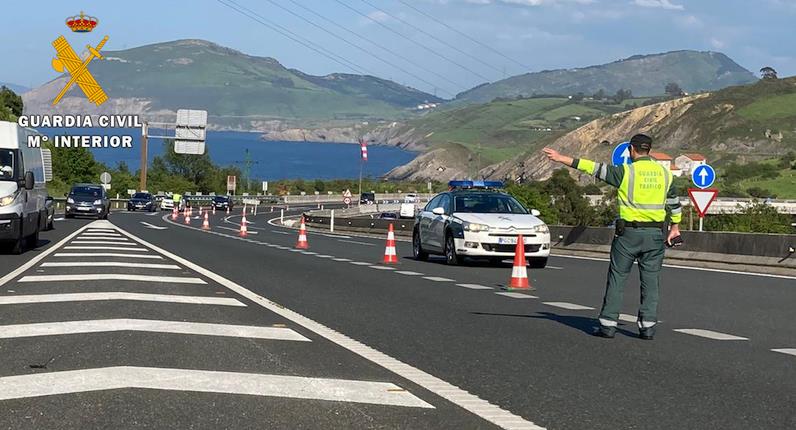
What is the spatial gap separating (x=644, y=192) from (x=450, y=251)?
12601 millimetres

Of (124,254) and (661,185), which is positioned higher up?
(661,185)

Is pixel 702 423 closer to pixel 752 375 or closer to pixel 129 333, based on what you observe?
pixel 752 375

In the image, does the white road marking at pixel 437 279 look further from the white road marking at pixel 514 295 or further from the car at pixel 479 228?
the car at pixel 479 228

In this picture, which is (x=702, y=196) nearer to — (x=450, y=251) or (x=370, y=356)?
(x=450, y=251)

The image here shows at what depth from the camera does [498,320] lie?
12984 millimetres

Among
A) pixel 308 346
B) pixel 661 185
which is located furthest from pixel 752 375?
pixel 308 346

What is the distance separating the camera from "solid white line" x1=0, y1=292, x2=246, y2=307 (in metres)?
13.2

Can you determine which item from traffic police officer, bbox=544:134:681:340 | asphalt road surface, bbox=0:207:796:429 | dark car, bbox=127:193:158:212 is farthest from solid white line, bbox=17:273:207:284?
dark car, bbox=127:193:158:212

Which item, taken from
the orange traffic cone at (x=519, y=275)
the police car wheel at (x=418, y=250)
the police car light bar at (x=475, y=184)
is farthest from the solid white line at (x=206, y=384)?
the police car light bar at (x=475, y=184)

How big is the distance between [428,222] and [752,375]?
16.6 meters

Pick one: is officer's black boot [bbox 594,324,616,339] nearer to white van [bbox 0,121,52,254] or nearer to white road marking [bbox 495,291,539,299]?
white road marking [bbox 495,291,539,299]

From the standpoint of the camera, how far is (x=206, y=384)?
7.88 m

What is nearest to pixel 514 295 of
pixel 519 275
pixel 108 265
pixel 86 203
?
pixel 519 275

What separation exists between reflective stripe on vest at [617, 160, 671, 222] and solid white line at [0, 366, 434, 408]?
157 inches
